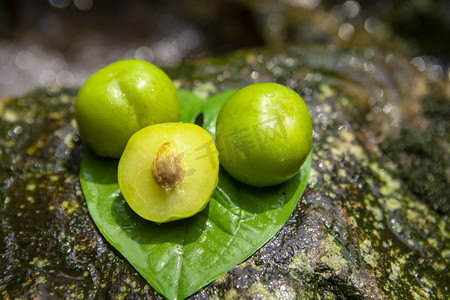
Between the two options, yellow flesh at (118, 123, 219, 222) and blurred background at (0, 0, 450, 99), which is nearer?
yellow flesh at (118, 123, 219, 222)

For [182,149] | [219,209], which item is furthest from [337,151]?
[182,149]

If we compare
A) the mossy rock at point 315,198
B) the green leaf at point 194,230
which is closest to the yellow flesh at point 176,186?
the green leaf at point 194,230

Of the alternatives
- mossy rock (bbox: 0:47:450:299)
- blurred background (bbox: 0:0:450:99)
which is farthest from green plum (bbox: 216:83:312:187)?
blurred background (bbox: 0:0:450:99)

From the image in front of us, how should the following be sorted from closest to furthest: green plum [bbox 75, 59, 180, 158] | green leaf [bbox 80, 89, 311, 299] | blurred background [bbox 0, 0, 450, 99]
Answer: green leaf [bbox 80, 89, 311, 299]
green plum [bbox 75, 59, 180, 158]
blurred background [bbox 0, 0, 450, 99]

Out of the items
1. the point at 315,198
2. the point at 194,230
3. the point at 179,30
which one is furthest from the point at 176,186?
the point at 179,30

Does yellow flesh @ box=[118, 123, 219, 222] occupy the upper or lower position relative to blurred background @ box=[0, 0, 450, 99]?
upper

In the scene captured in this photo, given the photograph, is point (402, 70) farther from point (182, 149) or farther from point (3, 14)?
point (3, 14)

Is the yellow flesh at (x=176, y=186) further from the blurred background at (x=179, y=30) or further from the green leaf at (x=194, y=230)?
the blurred background at (x=179, y=30)

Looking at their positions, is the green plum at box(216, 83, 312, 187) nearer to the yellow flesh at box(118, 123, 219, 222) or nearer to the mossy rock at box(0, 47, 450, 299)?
the yellow flesh at box(118, 123, 219, 222)
